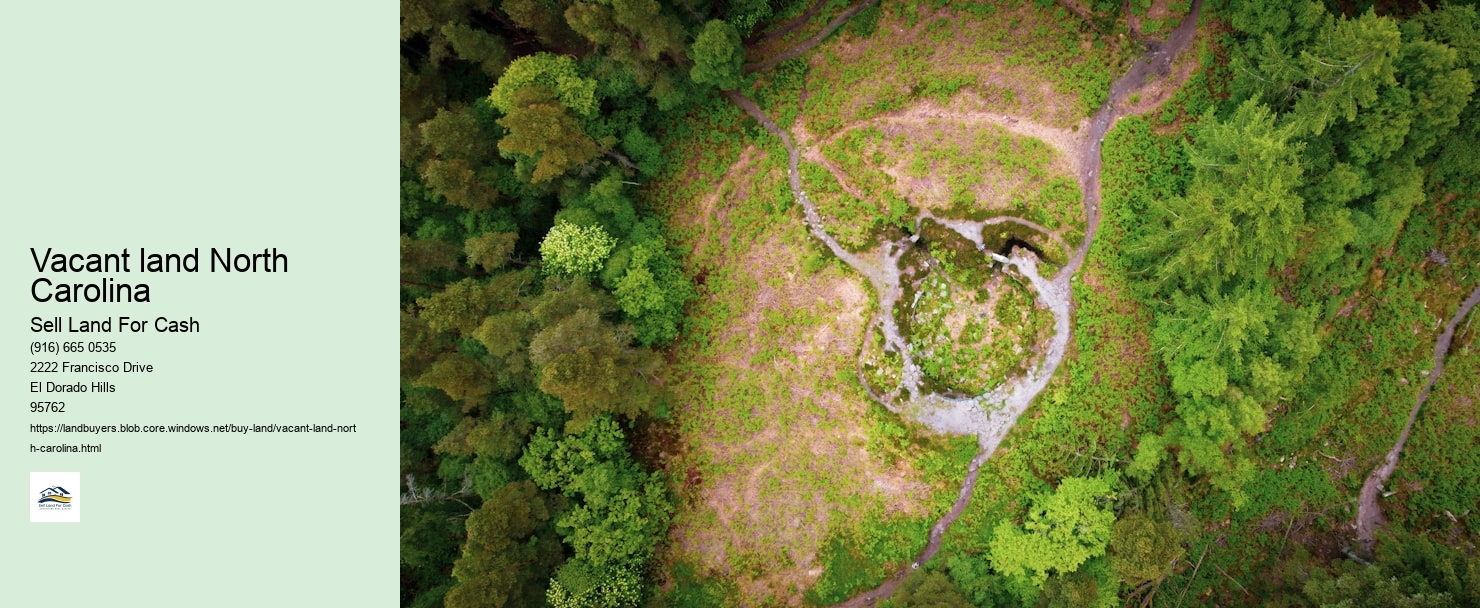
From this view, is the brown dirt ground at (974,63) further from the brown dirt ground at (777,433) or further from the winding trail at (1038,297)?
the brown dirt ground at (777,433)

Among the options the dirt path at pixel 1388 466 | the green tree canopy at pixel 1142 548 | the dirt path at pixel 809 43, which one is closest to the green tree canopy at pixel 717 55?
the dirt path at pixel 809 43

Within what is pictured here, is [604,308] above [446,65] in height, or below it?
below

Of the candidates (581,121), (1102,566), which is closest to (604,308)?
(581,121)

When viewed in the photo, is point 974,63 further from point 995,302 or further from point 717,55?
point 717,55

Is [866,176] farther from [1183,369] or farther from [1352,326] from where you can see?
[1352,326]
